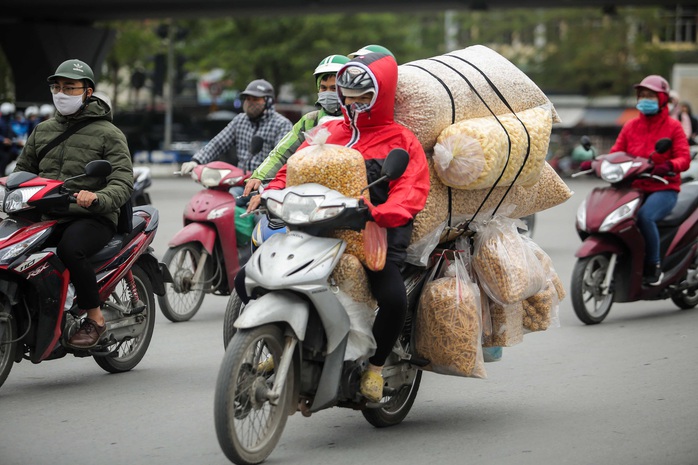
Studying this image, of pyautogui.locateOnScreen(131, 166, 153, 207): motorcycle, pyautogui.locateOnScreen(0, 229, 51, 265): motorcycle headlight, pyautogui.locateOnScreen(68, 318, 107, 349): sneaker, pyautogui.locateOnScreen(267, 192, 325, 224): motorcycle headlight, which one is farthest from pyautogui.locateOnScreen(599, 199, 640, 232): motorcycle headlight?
pyautogui.locateOnScreen(131, 166, 153, 207): motorcycle

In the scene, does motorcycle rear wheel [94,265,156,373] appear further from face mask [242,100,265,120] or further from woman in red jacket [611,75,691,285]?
woman in red jacket [611,75,691,285]

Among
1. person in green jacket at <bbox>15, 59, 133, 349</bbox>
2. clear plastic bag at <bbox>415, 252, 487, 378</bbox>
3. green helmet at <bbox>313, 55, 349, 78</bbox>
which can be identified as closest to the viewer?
clear plastic bag at <bbox>415, 252, 487, 378</bbox>

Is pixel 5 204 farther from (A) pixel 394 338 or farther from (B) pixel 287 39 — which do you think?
(B) pixel 287 39

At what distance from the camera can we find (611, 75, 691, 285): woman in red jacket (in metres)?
10.2

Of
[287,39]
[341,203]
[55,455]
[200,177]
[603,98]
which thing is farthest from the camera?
[603,98]

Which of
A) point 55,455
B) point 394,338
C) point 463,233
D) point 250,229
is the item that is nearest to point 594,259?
point 250,229

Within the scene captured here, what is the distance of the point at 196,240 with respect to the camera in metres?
10.1

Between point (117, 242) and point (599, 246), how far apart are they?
442 centimetres

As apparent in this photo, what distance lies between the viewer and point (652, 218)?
1026 centimetres

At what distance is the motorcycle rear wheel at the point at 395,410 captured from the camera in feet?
20.3

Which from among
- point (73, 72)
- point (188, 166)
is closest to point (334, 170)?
point (73, 72)

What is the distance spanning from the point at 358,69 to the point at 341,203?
787 mm

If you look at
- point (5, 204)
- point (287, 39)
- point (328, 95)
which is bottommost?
point (287, 39)

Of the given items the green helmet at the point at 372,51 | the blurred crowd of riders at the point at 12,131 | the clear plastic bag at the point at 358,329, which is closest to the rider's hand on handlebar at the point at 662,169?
the green helmet at the point at 372,51
